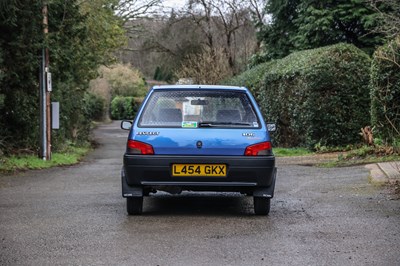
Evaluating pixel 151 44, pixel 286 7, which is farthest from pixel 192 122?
pixel 151 44

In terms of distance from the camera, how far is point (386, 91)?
49.1 feet

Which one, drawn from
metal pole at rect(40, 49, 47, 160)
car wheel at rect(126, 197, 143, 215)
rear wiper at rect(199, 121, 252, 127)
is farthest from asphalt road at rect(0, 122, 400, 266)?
metal pole at rect(40, 49, 47, 160)

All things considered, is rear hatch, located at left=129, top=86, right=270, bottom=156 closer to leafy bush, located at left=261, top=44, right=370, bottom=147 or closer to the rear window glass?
the rear window glass

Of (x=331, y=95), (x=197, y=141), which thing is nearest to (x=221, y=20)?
(x=331, y=95)

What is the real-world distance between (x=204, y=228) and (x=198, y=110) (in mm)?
1610

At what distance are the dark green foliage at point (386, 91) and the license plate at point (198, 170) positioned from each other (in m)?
7.93

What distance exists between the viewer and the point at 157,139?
26.0ft

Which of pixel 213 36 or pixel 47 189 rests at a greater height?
pixel 213 36

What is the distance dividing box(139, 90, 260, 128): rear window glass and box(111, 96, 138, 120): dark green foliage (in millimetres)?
55498

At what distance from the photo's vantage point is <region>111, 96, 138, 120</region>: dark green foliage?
64.4 meters

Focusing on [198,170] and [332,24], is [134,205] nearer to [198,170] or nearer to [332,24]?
[198,170]

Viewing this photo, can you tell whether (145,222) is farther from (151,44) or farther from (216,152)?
(151,44)

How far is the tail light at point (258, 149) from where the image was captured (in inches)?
312

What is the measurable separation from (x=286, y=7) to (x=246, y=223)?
21295 millimetres
